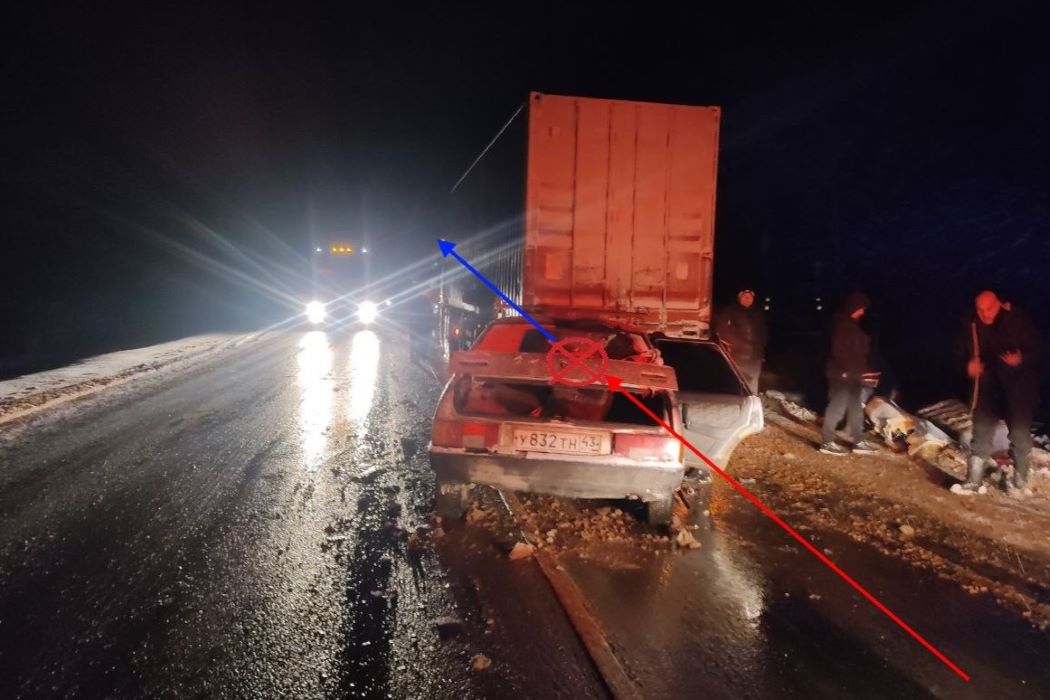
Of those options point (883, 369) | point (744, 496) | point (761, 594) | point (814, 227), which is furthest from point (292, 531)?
point (814, 227)

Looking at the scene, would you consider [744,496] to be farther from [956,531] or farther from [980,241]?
[980,241]

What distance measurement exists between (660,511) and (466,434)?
1545mm

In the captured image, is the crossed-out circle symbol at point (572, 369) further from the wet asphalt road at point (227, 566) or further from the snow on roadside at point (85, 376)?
the snow on roadside at point (85, 376)

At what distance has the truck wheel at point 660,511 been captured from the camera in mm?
4672

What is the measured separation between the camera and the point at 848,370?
697 cm

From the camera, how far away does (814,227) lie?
21.8 m

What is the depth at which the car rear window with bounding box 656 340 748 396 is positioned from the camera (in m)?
5.59

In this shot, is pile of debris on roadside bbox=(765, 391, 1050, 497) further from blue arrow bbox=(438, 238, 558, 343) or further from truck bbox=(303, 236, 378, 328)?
truck bbox=(303, 236, 378, 328)

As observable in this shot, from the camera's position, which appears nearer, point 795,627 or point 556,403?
point 795,627

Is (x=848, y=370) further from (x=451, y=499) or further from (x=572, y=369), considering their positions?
(x=451, y=499)

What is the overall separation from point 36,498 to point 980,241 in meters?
17.2

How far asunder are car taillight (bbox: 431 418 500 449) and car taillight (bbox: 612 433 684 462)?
0.83 m

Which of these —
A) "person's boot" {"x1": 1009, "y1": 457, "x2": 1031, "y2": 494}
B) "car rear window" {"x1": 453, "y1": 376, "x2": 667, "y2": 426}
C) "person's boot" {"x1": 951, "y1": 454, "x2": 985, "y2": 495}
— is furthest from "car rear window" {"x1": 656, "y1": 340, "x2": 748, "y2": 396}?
"person's boot" {"x1": 1009, "y1": 457, "x2": 1031, "y2": 494}

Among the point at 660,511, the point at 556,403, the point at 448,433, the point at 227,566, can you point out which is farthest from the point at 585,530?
the point at 227,566
